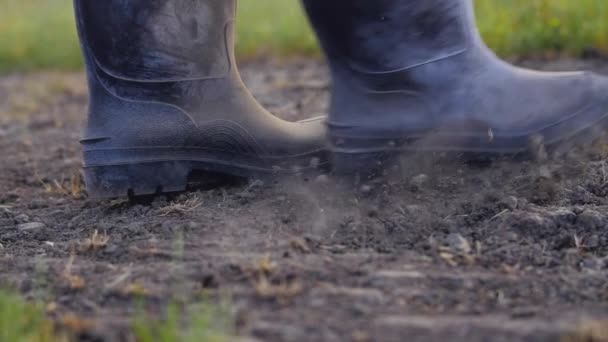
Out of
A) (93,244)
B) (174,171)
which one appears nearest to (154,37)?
(174,171)

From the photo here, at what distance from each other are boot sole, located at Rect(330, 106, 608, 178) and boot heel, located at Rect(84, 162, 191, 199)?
0.45 m

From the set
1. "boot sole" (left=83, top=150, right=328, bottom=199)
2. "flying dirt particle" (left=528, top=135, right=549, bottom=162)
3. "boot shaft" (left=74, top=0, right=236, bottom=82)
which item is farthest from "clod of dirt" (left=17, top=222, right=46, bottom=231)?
"flying dirt particle" (left=528, top=135, right=549, bottom=162)

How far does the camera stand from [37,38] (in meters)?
5.63

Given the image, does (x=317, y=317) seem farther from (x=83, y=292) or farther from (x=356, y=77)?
(x=356, y=77)

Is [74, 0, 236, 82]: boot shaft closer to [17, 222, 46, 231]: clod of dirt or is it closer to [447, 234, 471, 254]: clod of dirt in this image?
[17, 222, 46, 231]: clod of dirt

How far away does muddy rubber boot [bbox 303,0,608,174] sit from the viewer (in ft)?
6.62

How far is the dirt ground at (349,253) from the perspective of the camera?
136 centimetres

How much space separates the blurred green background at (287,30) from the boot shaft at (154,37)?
7.51ft

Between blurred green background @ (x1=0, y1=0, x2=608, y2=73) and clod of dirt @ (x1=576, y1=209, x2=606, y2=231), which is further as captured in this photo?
blurred green background @ (x1=0, y1=0, x2=608, y2=73)

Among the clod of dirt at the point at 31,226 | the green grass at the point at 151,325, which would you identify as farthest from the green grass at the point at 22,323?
the clod of dirt at the point at 31,226

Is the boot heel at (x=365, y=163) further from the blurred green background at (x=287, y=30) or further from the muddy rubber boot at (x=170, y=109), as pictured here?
the blurred green background at (x=287, y=30)

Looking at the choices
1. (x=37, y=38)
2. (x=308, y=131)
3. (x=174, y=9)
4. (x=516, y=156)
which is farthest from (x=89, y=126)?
(x=37, y=38)

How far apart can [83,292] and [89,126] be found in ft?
2.34

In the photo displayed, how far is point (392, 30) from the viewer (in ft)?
6.54
